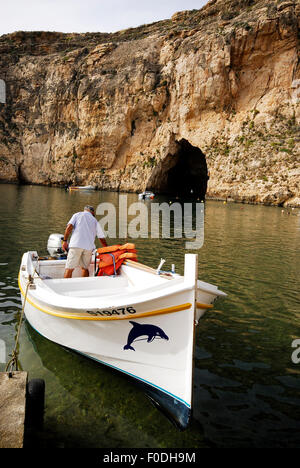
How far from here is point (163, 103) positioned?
53094 millimetres

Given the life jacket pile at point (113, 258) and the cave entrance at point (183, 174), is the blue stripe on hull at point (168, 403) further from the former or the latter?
the cave entrance at point (183, 174)

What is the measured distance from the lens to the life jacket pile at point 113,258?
6.88 metres

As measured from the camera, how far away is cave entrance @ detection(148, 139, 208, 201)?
54.0 metres

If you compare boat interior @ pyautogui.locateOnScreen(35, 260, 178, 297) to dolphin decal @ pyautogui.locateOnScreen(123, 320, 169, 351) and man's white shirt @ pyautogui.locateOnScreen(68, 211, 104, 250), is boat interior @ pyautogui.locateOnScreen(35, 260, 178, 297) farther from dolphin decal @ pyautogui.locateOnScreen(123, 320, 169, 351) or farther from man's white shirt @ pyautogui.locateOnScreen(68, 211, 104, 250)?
dolphin decal @ pyautogui.locateOnScreen(123, 320, 169, 351)

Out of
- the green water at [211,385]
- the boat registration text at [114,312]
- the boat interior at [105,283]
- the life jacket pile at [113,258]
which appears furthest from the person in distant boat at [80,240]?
the boat registration text at [114,312]

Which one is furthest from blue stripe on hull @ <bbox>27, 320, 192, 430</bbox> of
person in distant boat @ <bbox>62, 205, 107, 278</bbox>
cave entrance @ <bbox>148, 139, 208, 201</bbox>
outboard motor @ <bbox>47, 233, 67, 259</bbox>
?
cave entrance @ <bbox>148, 139, 208, 201</bbox>

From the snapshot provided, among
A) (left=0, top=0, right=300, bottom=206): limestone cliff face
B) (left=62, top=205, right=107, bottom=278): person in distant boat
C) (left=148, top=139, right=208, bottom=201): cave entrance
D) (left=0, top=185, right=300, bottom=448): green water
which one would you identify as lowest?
(left=0, top=185, right=300, bottom=448): green water

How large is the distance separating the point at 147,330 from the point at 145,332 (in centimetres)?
4

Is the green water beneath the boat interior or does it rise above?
beneath

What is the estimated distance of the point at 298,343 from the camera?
19.3 feet

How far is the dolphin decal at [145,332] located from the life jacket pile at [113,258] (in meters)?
2.73
